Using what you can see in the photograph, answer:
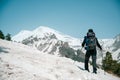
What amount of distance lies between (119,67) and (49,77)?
6681 centimetres

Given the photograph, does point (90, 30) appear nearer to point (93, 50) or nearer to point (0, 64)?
point (93, 50)

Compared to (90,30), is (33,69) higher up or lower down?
lower down

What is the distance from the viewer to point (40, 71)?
36.6 ft

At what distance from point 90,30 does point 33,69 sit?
5707mm

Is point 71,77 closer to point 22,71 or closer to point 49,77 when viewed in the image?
point 49,77

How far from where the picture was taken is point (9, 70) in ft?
33.2

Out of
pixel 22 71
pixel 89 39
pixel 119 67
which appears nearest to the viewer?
pixel 22 71

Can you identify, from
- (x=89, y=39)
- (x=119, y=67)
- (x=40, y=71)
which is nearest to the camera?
(x=40, y=71)

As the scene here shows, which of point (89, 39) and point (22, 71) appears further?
point (89, 39)

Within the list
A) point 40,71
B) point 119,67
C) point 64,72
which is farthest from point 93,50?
point 119,67

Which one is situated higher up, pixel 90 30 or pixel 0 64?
pixel 90 30

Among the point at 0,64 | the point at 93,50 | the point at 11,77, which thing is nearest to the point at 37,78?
the point at 11,77

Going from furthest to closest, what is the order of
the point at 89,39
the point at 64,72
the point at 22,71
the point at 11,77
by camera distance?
the point at 89,39
the point at 64,72
the point at 22,71
the point at 11,77

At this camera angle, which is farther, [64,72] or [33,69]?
[64,72]
